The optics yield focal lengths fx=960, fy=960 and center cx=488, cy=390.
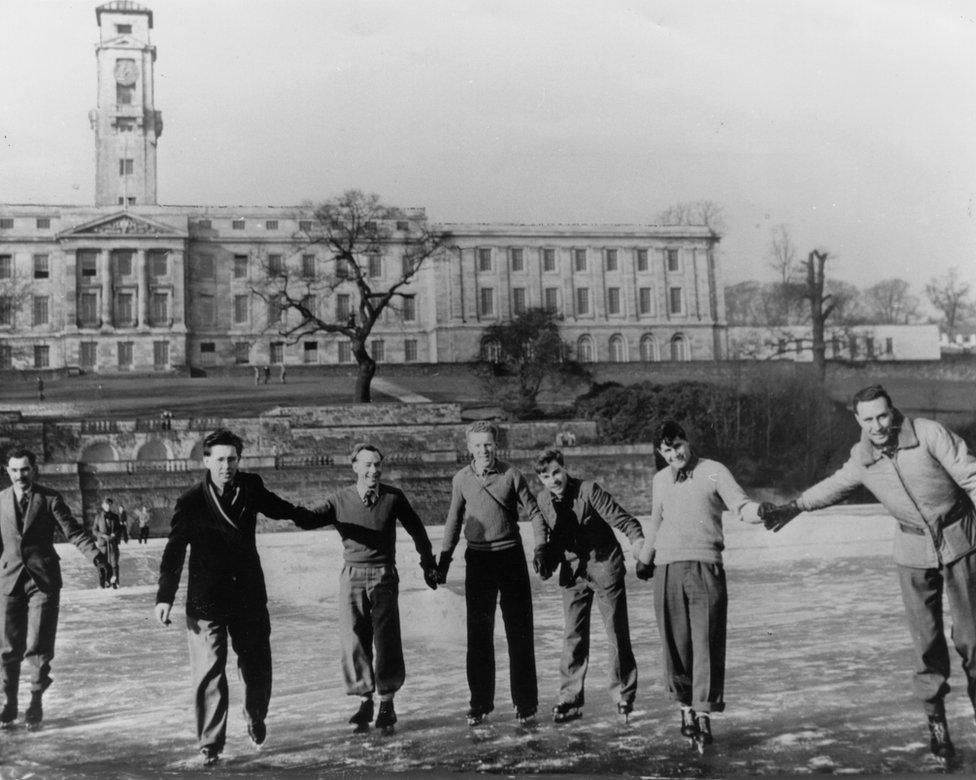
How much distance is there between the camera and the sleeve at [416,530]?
488 cm

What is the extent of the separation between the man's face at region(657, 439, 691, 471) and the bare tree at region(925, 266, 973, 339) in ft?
8.21

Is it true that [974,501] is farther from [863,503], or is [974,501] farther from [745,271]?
[745,271]

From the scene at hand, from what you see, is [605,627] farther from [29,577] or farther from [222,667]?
[29,577]

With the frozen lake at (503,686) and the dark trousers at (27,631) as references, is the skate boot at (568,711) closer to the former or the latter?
the frozen lake at (503,686)

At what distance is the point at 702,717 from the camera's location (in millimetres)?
4875

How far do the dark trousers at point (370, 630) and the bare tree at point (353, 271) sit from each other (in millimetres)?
1738

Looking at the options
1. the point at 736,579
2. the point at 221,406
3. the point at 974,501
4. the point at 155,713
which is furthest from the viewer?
the point at 221,406

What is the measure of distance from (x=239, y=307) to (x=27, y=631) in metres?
2.49

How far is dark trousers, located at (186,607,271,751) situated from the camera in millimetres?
4805

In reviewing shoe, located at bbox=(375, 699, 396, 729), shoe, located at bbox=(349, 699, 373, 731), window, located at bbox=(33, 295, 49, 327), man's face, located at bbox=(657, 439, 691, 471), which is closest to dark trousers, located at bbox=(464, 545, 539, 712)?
shoe, located at bbox=(375, 699, 396, 729)

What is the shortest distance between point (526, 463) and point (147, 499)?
2.36 meters

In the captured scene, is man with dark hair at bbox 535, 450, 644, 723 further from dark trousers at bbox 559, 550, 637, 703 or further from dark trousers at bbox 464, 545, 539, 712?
dark trousers at bbox 464, 545, 539, 712

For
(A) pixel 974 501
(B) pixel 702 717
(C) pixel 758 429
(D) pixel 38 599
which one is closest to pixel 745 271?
(C) pixel 758 429

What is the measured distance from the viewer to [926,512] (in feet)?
15.8
